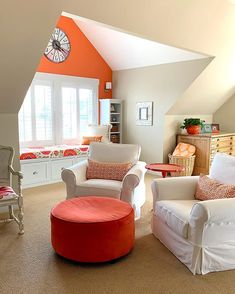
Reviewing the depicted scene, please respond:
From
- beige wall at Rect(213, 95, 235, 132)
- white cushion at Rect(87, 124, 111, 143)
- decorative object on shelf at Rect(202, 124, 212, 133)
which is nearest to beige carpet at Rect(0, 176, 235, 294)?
white cushion at Rect(87, 124, 111, 143)

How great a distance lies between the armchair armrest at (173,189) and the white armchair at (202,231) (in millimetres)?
128

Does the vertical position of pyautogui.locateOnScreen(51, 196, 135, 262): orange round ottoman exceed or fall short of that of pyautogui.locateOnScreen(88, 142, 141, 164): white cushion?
it falls short

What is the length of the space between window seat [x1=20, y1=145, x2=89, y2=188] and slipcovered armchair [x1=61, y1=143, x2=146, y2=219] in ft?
4.75

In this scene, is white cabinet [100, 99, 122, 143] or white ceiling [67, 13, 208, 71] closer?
white ceiling [67, 13, 208, 71]

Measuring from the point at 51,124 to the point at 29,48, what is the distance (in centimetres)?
298

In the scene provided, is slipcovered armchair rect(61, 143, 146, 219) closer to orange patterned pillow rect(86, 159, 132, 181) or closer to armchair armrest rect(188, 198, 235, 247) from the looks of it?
orange patterned pillow rect(86, 159, 132, 181)

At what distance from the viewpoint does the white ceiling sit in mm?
5164

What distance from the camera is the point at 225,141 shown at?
19.8 feet

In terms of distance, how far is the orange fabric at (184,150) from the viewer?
5.62 metres

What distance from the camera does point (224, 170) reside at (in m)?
2.79

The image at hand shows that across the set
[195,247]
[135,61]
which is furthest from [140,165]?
[135,61]

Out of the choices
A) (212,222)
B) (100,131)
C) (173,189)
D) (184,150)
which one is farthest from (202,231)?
(100,131)

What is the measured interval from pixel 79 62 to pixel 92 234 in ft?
15.0

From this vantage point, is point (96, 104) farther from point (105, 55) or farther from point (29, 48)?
point (29, 48)
